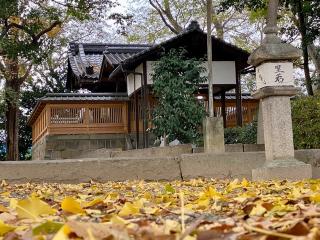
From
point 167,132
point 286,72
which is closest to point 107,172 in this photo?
point 286,72

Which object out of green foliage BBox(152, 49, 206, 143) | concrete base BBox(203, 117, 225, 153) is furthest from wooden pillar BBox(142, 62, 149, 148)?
concrete base BBox(203, 117, 225, 153)

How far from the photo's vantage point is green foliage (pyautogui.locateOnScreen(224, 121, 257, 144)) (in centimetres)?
1241

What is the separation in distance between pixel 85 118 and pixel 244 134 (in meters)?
6.93

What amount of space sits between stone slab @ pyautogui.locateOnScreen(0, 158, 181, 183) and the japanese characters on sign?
1.69 m

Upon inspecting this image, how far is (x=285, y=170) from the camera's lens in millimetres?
6133

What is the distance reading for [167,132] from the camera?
12961 mm

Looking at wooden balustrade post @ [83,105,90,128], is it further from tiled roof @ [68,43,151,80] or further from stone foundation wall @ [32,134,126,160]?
tiled roof @ [68,43,151,80]

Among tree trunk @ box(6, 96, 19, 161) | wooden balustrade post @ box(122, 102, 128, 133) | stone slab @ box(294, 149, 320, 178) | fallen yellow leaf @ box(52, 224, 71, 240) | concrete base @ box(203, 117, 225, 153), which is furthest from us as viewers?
tree trunk @ box(6, 96, 19, 161)

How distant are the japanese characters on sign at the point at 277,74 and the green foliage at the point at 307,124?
10.4ft

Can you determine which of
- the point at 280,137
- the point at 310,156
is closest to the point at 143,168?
the point at 280,137

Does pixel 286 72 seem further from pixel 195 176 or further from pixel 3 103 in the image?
pixel 3 103

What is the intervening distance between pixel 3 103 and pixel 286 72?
45.2ft

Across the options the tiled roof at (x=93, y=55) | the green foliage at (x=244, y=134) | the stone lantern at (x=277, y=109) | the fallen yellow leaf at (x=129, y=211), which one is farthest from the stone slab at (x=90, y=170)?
the tiled roof at (x=93, y=55)

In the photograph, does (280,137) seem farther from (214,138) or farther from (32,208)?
(32,208)
